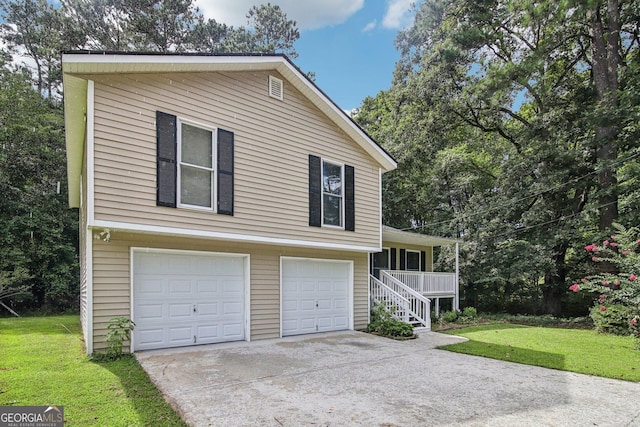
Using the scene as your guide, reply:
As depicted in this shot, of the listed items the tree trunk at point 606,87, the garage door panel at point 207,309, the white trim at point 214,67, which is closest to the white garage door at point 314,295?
the garage door panel at point 207,309

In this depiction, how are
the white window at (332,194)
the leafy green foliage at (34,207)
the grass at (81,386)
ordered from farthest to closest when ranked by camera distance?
the leafy green foliage at (34,207), the white window at (332,194), the grass at (81,386)

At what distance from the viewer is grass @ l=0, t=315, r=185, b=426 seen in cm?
399

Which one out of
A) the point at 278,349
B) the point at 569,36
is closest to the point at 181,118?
the point at 278,349

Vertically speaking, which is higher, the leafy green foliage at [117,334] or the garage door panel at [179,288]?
the garage door panel at [179,288]

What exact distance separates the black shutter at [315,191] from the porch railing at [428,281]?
3882 mm

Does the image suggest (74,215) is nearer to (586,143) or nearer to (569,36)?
(586,143)

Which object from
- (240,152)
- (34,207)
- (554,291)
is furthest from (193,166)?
(554,291)

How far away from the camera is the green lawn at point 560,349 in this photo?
22.1 ft

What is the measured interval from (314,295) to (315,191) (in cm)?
274

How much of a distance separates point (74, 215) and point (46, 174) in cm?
223

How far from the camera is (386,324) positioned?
32.9 ft

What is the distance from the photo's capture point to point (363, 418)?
415cm

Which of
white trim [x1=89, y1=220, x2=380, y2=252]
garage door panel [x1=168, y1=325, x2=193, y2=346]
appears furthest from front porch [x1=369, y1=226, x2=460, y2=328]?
garage door panel [x1=168, y1=325, x2=193, y2=346]

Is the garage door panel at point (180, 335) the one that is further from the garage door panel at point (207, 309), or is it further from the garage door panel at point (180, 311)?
the garage door panel at point (207, 309)
